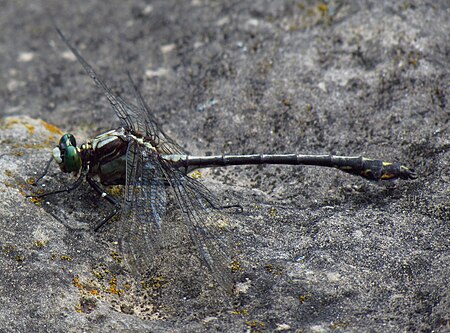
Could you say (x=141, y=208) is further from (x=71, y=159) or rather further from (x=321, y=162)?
(x=321, y=162)

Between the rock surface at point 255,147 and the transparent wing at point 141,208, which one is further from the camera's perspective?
the transparent wing at point 141,208

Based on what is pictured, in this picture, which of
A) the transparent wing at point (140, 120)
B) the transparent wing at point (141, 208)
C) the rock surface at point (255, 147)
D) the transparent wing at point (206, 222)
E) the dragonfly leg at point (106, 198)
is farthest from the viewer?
the transparent wing at point (140, 120)

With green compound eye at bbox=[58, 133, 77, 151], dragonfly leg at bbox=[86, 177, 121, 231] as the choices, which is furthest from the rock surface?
green compound eye at bbox=[58, 133, 77, 151]

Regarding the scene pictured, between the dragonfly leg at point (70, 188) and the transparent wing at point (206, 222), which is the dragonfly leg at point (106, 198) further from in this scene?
the transparent wing at point (206, 222)

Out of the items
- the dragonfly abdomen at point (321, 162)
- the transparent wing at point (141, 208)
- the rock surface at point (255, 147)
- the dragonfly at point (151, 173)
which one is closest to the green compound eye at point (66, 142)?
the dragonfly at point (151, 173)

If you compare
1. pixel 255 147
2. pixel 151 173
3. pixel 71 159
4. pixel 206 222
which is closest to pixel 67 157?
pixel 71 159

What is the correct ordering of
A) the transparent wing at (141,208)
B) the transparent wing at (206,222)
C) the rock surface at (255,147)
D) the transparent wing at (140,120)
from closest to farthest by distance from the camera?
the rock surface at (255,147), the transparent wing at (206,222), the transparent wing at (141,208), the transparent wing at (140,120)

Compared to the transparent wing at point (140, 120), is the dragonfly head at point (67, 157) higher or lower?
lower
